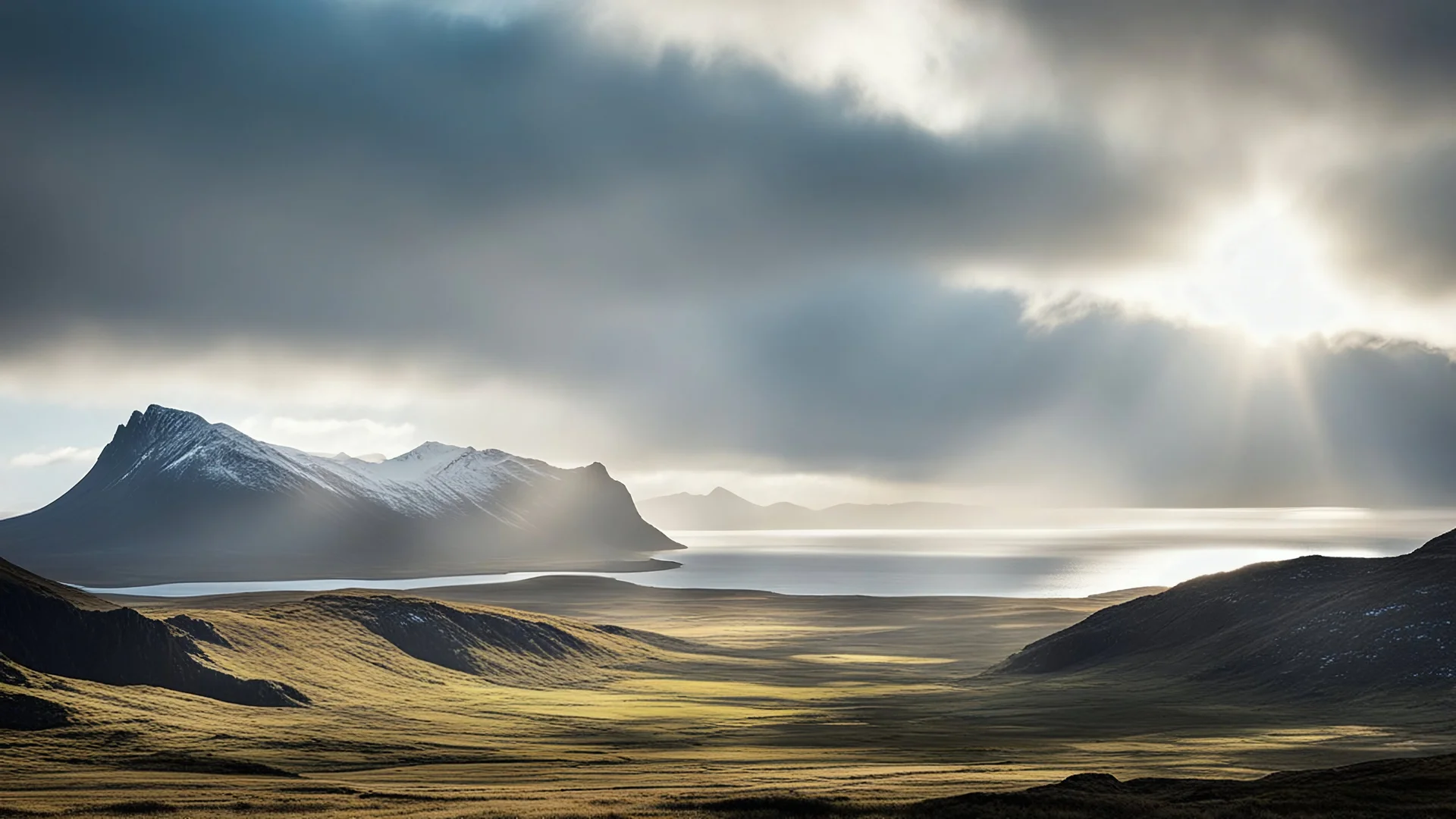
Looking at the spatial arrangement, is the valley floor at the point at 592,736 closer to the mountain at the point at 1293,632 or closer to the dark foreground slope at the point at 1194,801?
the dark foreground slope at the point at 1194,801

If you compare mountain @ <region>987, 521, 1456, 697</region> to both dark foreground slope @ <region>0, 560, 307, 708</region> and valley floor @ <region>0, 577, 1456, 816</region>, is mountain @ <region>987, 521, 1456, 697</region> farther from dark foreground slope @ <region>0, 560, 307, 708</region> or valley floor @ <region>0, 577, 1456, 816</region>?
dark foreground slope @ <region>0, 560, 307, 708</region>

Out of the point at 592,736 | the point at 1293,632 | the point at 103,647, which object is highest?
the point at 103,647

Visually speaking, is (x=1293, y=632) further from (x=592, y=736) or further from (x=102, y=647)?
(x=102, y=647)

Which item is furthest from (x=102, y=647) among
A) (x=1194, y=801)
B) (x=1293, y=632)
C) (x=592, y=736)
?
(x=1293, y=632)

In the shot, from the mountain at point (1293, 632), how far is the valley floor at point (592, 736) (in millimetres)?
10108

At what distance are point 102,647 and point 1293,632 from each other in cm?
15443

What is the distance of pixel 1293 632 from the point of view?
474ft

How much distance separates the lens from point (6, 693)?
90438 mm

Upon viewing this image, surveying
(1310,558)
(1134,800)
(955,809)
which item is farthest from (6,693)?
(1310,558)

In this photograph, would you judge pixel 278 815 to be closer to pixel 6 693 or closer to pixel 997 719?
pixel 6 693

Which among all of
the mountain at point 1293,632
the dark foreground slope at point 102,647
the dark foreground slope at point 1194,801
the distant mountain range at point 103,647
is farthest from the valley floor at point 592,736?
the mountain at point 1293,632

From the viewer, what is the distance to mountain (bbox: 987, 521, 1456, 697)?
418 ft

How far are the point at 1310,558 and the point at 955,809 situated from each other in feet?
516

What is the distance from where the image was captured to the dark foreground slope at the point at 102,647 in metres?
113
